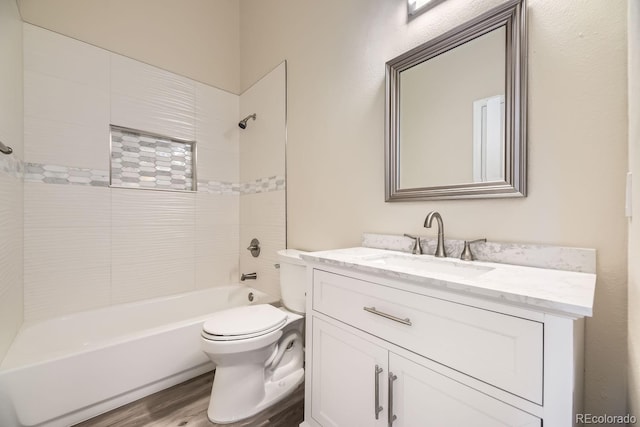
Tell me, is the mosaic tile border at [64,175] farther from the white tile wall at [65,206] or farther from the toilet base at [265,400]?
the toilet base at [265,400]

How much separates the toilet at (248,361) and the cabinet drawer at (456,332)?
0.55 metres

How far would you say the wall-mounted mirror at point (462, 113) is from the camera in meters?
1.00

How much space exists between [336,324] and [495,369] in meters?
0.56

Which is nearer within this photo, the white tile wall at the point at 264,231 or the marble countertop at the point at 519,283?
the marble countertop at the point at 519,283

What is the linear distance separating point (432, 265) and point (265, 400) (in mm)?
1157

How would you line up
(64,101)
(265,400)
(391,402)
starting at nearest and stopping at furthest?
(391,402) → (265,400) → (64,101)

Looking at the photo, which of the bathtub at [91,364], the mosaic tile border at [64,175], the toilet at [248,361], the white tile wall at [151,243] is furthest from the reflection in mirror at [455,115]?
the mosaic tile border at [64,175]

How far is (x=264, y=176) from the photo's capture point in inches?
92.0

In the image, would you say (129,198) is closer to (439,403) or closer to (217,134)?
(217,134)

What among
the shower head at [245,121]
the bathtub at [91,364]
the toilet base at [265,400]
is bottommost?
the toilet base at [265,400]

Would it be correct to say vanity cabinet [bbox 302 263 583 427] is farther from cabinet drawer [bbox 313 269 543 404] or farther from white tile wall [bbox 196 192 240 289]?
white tile wall [bbox 196 192 240 289]

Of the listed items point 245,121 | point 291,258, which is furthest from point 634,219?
point 245,121

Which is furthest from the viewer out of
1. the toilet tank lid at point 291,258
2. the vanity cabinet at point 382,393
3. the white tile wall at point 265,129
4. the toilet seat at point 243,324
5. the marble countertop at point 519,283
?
the white tile wall at point 265,129

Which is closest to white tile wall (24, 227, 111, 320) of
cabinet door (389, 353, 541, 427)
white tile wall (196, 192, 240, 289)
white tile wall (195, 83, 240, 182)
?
white tile wall (196, 192, 240, 289)
